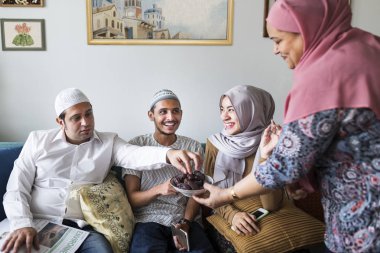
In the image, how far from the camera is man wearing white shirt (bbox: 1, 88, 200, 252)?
1.67 metres

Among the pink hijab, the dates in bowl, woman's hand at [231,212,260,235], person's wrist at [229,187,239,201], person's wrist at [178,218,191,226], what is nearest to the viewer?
the pink hijab

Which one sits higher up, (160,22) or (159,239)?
(160,22)

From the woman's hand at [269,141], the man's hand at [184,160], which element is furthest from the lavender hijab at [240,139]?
the woman's hand at [269,141]

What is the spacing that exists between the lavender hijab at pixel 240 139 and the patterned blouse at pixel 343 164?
0.81 m

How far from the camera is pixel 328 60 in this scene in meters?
0.88

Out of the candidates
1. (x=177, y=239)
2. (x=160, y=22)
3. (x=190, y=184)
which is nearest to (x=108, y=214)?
(x=177, y=239)

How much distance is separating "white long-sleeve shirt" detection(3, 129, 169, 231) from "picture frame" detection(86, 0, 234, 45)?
0.97 m

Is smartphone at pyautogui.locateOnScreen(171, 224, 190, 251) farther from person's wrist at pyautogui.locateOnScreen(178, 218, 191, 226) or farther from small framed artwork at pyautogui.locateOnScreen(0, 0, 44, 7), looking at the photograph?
small framed artwork at pyautogui.locateOnScreen(0, 0, 44, 7)

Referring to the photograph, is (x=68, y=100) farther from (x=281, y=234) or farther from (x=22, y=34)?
(x=281, y=234)

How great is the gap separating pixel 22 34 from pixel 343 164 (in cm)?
235

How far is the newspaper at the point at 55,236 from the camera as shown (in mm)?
1478

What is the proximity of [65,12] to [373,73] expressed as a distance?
87.1 inches

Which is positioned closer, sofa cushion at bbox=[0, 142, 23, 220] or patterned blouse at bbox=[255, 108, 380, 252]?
patterned blouse at bbox=[255, 108, 380, 252]

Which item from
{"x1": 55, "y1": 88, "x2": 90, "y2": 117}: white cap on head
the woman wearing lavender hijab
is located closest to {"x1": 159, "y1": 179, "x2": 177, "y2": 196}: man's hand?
the woman wearing lavender hijab
